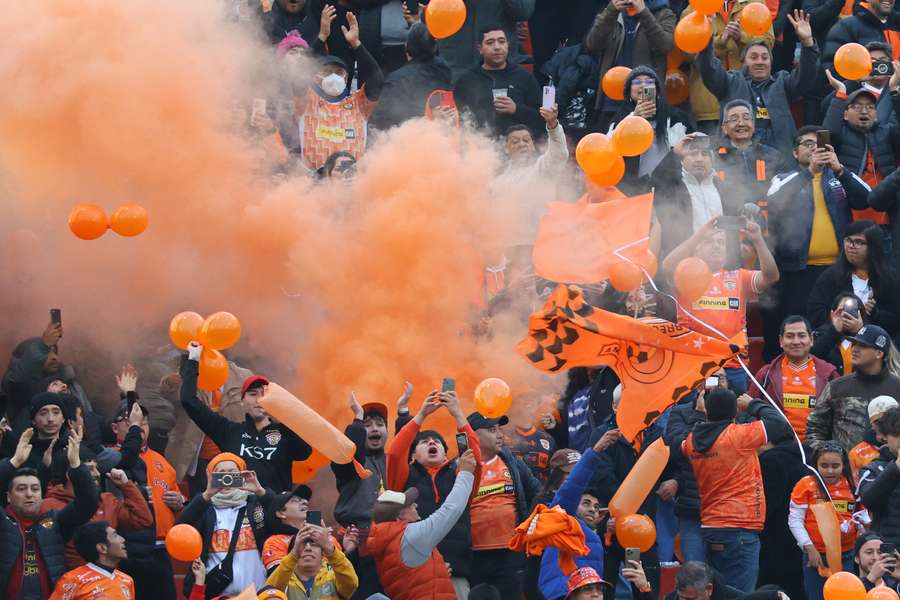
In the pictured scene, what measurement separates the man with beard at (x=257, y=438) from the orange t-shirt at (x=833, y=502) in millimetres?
3007

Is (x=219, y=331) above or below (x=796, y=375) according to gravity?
above

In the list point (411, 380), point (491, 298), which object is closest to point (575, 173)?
point (491, 298)

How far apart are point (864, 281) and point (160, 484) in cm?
520

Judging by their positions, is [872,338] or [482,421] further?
[872,338]

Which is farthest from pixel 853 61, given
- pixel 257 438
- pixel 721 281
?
pixel 257 438

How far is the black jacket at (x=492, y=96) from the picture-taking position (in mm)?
14445

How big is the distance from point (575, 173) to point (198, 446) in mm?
3322

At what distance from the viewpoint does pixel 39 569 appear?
34.6 feet

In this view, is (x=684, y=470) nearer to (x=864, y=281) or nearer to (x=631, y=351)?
(x=631, y=351)

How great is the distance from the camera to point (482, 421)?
11281 millimetres

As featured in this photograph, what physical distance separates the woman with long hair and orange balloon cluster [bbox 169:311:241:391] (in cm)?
428

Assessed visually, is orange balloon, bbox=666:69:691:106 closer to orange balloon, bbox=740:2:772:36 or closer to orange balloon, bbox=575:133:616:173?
orange balloon, bbox=740:2:772:36

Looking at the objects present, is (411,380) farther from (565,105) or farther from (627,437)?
(565,105)

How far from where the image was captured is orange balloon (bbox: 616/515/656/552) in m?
10.6
